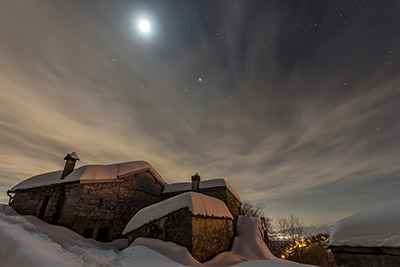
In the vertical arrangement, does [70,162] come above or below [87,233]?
above

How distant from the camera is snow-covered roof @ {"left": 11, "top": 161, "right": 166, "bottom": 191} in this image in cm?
1182

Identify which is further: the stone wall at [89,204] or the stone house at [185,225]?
the stone wall at [89,204]

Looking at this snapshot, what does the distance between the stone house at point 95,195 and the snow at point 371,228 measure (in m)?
11.1

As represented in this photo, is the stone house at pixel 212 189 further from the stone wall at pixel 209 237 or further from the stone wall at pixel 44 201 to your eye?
the stone wall at pixel 44 201

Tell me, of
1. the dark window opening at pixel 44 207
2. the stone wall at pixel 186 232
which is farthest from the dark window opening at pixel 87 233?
the stone wall at pixel 186 232

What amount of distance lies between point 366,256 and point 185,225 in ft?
20.1

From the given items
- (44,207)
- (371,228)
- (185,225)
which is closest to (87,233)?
(44,207)

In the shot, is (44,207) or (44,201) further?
(44,201)

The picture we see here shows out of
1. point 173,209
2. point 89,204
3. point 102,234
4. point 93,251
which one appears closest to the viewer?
point 93,251

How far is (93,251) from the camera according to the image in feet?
22.2

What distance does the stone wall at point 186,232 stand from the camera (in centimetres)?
732

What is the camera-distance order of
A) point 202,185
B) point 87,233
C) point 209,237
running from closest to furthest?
point 209,237 → point 87,233 → point 202,185

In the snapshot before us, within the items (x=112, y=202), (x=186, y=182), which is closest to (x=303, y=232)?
(x=186, y=182)

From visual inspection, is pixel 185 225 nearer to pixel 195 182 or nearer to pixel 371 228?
pixel 371 228
